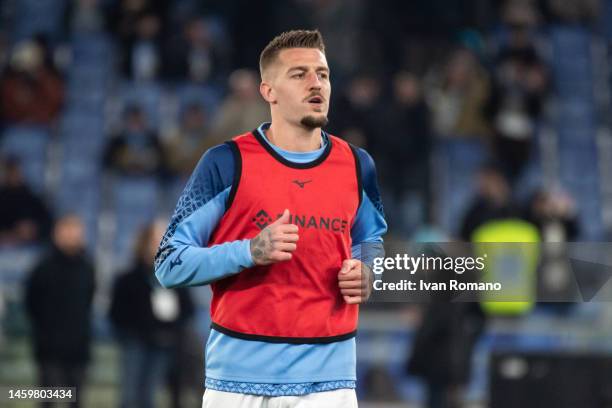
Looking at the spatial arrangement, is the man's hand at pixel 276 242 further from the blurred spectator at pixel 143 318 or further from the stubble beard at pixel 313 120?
the blurred spectator at pixel 143 318

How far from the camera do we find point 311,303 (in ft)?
14.4

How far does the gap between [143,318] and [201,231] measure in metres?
5.80

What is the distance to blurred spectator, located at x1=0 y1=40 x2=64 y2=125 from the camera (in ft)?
46.5

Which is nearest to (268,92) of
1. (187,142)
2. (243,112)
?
(243,112)

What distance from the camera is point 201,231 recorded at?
448 centimetres

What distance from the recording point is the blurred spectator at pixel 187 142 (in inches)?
526

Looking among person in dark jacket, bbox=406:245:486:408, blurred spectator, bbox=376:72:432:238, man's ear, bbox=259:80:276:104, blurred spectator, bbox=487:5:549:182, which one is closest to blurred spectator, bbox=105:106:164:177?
blurred spectator, bbox=376:72:432:238

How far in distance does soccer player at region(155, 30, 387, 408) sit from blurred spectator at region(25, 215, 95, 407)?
571cm

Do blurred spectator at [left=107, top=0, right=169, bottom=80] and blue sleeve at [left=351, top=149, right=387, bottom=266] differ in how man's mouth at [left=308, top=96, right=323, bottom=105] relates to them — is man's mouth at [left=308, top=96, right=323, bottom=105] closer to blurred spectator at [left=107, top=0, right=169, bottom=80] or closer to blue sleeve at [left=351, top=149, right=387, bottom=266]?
blue sleeve at [left=351, top=149, right=387, bottom=266]

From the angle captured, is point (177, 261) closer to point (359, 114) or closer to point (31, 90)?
point (359, 114)

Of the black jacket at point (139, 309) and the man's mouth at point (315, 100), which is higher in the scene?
the black jacket at point (139, 309)

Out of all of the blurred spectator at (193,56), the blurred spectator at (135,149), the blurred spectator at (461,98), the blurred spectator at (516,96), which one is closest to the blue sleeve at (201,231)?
the blurred spectator at (135,149)

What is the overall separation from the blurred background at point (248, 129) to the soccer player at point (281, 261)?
5.53 m

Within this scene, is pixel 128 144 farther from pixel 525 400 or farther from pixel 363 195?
pixel 363 195
